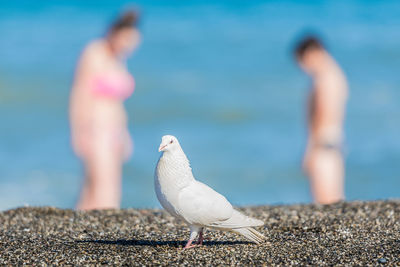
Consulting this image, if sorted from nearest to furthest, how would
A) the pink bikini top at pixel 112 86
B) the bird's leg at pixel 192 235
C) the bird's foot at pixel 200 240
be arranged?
1. the bird's leg at pixel 192 235
2. the bird's foot at pixel 200 240
3. the pink bikini top at pixel 112 86

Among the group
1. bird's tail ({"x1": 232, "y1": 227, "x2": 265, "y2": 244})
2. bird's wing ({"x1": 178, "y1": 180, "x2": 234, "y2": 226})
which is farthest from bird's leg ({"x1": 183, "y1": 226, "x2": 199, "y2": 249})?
bird's tail ({"x1": 232, "y1": 227, "x2": 265, "y2": 244})

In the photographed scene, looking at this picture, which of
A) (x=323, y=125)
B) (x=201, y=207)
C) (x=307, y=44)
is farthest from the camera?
(x=307, y=44)

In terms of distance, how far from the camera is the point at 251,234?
199 inches

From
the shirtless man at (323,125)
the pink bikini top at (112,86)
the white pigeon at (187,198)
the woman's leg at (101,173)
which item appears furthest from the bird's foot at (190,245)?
the pink bikini top at (112,86)

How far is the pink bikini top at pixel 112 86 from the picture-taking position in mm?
11406

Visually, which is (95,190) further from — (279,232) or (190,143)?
(190,143)

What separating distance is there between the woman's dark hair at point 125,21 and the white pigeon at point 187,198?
708 cm

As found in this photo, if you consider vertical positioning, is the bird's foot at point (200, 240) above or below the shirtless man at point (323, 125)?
below

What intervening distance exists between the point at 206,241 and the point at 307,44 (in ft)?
22.5

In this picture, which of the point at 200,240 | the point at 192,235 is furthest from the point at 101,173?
the point at 192,235

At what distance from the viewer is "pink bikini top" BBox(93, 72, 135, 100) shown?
1141 centimetres

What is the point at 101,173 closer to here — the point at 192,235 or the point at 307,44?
the point at 307,44

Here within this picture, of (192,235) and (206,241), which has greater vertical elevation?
(206,241)

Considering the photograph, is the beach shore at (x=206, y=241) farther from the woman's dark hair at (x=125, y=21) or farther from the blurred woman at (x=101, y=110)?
the woman's dark hair at (x=125, y=21)
